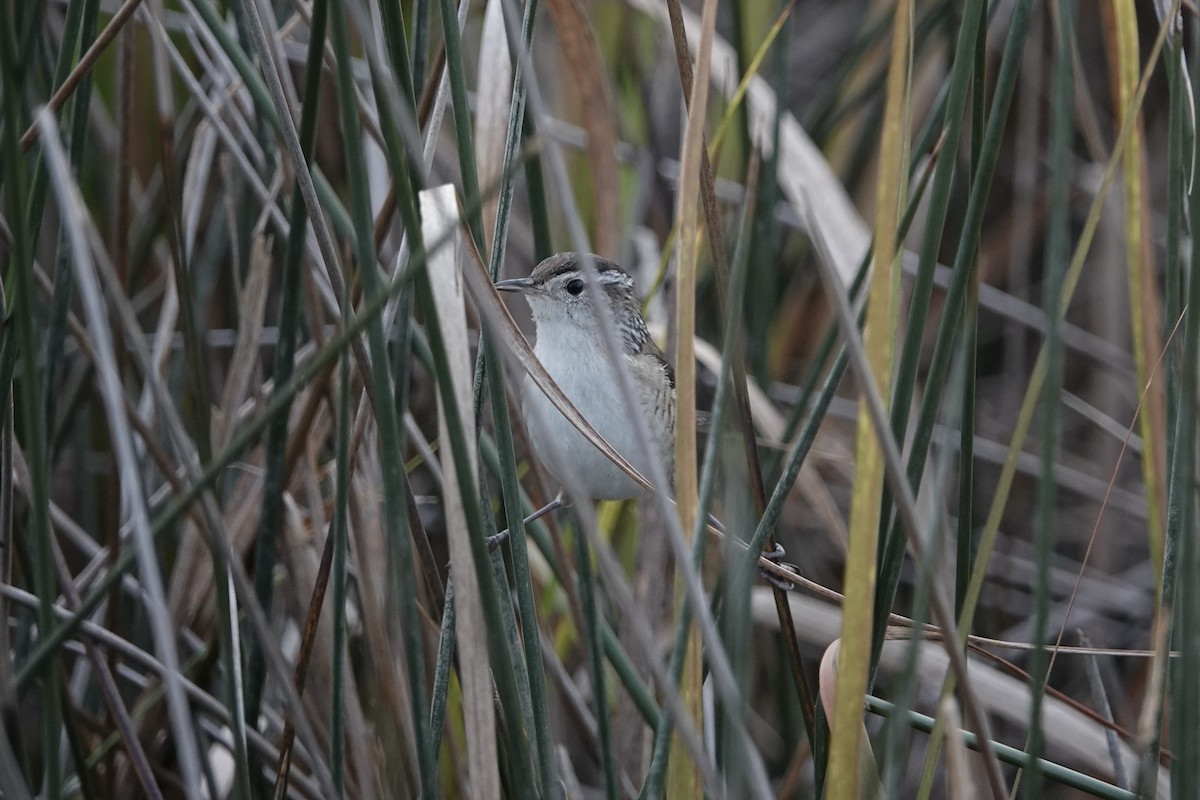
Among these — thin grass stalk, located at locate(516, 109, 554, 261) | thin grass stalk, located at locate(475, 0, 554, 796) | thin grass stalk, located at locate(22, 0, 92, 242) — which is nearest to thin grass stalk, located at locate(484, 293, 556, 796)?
thin grass stalk, located at locate(475, 0, 554, 796)

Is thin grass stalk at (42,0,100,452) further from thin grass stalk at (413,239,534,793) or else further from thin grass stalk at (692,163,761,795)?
thin grass stalk at (692,163,761,795)

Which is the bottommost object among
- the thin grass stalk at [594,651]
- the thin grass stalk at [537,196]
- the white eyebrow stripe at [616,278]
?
the thin grass stalk at [594,651]

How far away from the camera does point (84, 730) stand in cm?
231

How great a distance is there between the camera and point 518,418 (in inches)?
71.9

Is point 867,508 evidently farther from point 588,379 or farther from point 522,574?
point 588,379

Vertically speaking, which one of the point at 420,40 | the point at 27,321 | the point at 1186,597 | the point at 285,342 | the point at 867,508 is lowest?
the point at 1186,597

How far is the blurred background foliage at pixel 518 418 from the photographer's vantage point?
1.28 metres

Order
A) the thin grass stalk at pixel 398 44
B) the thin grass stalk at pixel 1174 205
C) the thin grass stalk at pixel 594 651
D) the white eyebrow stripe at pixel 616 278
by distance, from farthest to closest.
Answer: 1. the white eyebrow stripe at pixel 616 278
2. the thin grass stalk at pixel 594 651
3. the thin grass stalk at pixel 1174 205
4. the thin grass stalk at pixel 398 44

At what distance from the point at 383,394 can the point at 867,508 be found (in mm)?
560

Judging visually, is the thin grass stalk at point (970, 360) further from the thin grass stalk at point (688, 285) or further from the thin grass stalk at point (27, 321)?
the thin grass stalk at point (27, 321)

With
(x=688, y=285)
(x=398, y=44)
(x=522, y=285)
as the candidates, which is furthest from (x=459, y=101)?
(x=522, y=285)

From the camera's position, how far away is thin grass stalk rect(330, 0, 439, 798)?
1.19 metres

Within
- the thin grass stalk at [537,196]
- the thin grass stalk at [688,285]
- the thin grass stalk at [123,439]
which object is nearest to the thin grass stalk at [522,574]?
the thin grass stalk at [688,285]

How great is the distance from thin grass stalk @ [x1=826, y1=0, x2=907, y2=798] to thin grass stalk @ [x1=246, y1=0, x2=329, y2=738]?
26.6 inches
